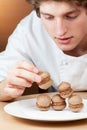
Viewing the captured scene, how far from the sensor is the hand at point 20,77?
3.26 feet

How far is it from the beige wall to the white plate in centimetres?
87

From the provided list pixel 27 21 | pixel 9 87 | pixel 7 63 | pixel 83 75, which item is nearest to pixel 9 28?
pixel 27 21

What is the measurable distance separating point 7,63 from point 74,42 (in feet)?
1.27

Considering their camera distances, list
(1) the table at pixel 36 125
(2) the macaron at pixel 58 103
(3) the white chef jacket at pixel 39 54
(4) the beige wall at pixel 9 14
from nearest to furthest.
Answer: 1. (1) the table at pixel 36 125
2. (2) the macaron at pixel 58 103
3. (3) the white chef jacket at pixel 39 54
4. (4) the beige wall at pixel 9 14

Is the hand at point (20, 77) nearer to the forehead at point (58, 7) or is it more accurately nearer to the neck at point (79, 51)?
the forehead at point (58, 7)

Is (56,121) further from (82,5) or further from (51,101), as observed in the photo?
(82,5)

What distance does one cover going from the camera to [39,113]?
3.19 ft

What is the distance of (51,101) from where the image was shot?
101 centimetres

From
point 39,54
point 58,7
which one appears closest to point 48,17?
point 58,7

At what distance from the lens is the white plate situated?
0.91 metres

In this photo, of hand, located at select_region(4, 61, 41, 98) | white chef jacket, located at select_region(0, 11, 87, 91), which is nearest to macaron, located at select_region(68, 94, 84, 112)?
hand, located at select_region(4, 61, 41, 98)

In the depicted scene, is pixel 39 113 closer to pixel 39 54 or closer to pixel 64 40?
pixel 64 40

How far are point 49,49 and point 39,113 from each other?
51cm

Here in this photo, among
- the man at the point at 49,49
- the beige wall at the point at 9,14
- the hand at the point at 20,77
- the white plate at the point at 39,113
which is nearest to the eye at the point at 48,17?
the man at the point at 49,49
